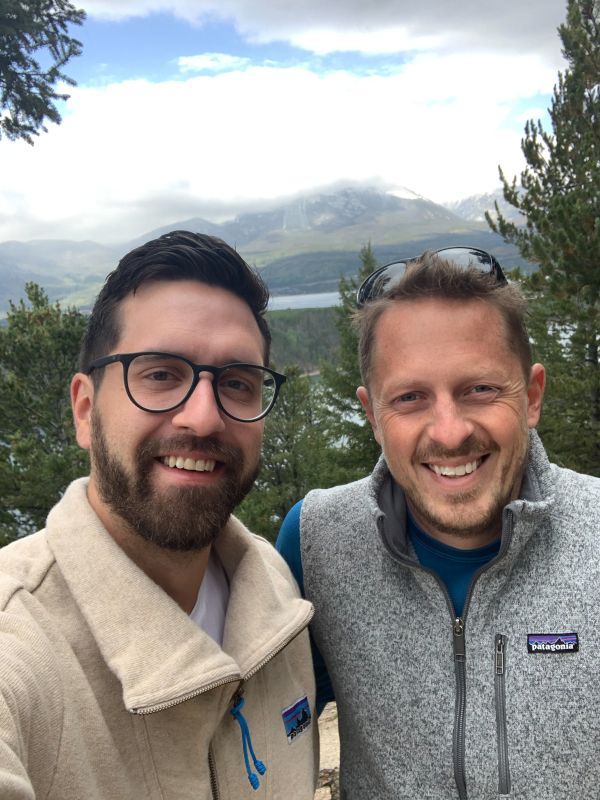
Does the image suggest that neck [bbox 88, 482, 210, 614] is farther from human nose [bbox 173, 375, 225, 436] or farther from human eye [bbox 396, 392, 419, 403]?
human eye [bbox 396, 392, 419, 403]

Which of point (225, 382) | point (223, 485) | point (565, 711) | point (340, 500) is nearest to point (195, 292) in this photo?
point (225, 382)

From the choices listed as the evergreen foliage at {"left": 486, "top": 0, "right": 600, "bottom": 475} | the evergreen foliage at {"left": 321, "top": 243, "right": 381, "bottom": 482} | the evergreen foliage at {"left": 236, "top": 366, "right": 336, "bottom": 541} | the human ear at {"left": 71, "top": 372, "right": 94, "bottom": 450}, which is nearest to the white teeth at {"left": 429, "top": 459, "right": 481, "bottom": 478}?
the human ear at {"left": 71, "top": 372, "right": 94, "bottom": 450}

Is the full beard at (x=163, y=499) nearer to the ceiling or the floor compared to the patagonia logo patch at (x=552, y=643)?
nearer to the ceiling

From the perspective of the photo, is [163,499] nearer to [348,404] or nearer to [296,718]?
[296,718]

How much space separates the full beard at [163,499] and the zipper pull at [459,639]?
0.84 meters

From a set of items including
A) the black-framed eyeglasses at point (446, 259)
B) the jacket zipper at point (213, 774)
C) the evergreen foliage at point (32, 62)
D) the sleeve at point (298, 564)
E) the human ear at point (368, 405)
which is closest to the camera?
the jacket zipper at point (213, 774)

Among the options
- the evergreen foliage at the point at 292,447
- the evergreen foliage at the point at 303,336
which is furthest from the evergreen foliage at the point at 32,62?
the evergreen foliage at the point at 303,336

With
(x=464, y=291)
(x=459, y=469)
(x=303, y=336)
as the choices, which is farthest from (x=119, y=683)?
(x=303, y=336)

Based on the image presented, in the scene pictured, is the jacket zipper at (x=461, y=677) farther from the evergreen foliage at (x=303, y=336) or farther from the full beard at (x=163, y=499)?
the evergreen foliage at (x=303, y=336)

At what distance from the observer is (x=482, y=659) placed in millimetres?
1883

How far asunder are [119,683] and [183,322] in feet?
3.48

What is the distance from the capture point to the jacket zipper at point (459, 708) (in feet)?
6.09

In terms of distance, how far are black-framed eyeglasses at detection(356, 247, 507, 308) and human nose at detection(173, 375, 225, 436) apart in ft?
2.54

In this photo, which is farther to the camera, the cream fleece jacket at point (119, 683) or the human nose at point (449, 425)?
the human nose at point (449, 425)
